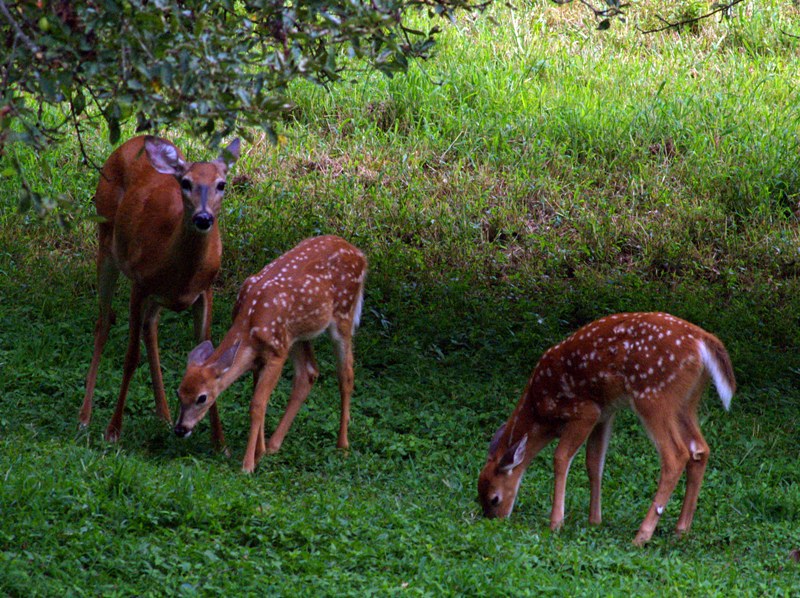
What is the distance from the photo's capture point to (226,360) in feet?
24.3

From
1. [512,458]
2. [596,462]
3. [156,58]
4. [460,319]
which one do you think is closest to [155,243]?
[512,458]

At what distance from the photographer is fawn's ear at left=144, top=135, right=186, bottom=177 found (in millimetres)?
7367

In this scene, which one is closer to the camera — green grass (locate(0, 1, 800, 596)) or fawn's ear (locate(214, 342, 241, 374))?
green grass (locate(0, 1, 800, 596))

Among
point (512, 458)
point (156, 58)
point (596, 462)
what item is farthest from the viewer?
point (596, 462)

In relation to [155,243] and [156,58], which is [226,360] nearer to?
[155,243]

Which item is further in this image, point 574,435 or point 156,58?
point 574,435

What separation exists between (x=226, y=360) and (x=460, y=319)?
9.86 feet

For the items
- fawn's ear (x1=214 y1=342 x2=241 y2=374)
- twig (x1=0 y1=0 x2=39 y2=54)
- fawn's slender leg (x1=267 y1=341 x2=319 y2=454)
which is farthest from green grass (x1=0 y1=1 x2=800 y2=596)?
twig (x1=0 y1=0 x2=39 y2=54)

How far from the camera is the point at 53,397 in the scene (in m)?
8.25

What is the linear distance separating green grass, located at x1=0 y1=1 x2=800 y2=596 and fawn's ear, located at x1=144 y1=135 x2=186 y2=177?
1823 millimetres

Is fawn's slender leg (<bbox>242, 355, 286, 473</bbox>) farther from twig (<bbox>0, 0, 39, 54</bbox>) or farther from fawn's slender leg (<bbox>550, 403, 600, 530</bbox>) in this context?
twig (<bbox>0, 0, 39, 54</bbox>)

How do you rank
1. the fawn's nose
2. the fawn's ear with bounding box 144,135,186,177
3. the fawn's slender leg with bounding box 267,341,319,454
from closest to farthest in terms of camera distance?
the fawn's nose → the fawn's ear with bounding box 144,135,186,177 → the fawn's slender leg with bounding box 267,341,319,454

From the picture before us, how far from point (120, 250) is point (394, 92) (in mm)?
5391

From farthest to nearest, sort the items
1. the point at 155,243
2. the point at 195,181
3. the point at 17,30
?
the point at 155,243, the point at 195,181, the point at 17,30
